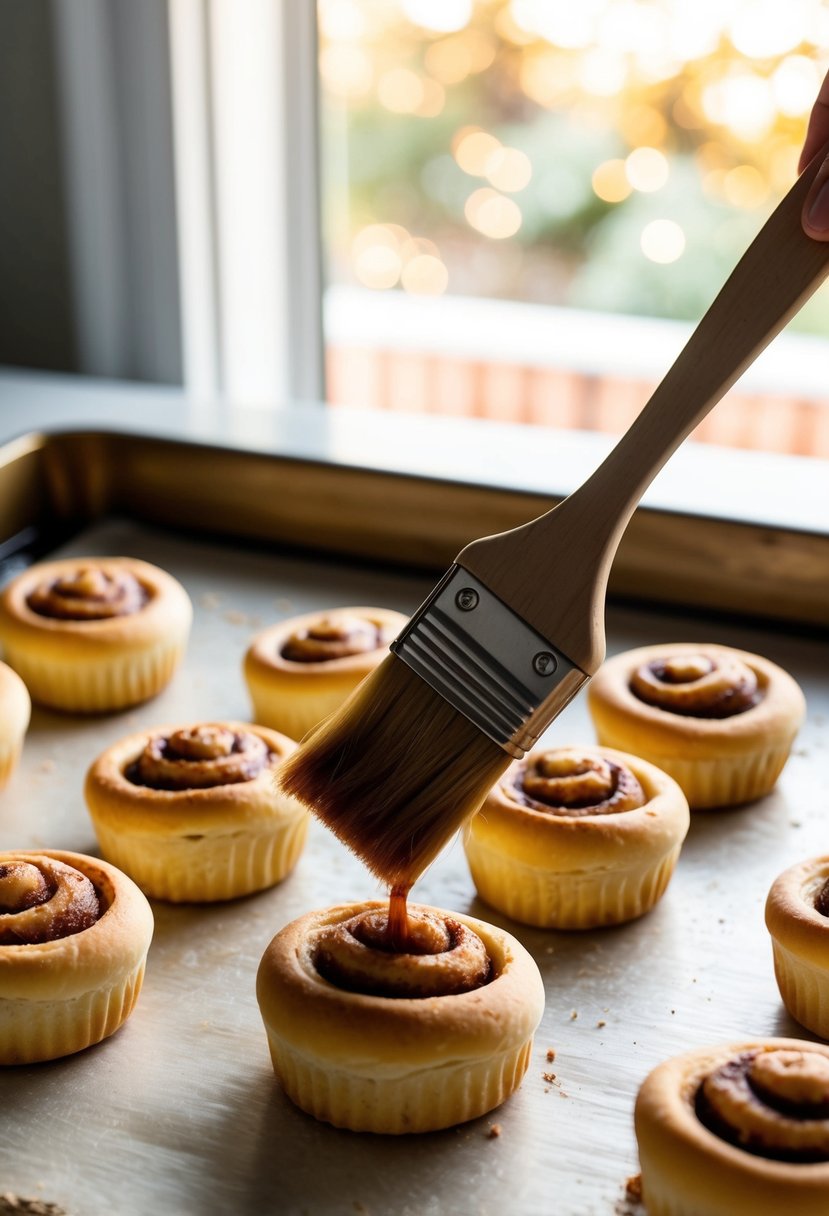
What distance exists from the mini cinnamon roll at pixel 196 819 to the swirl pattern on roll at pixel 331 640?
37cm

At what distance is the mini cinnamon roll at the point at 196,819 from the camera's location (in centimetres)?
199

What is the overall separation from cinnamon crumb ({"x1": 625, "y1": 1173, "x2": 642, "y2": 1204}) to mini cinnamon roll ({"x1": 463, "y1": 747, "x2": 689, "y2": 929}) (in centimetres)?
49

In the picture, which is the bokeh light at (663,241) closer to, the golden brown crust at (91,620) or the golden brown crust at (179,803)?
the golden brown crust at (91,620)

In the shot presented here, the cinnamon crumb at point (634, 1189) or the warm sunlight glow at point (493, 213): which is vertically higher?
the warm sunlight glow at point (493, 213)

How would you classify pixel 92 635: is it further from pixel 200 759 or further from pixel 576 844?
pixel 576 844

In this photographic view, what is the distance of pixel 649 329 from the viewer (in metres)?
5.76

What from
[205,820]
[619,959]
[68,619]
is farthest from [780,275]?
[68,619]

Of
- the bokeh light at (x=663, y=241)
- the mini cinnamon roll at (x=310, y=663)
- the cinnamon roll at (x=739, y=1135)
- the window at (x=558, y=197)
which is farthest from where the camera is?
the bokeh light at (x=663, y=241)

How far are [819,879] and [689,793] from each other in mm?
424

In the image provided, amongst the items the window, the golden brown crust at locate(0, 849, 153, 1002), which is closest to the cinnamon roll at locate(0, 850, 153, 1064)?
the golden brown crust at locate(0, 849, 153, 1002)

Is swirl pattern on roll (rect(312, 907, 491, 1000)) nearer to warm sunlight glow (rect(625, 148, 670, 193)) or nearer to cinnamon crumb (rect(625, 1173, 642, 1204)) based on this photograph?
cinnamon crumb (rect(625, 1173, 642, 1204))

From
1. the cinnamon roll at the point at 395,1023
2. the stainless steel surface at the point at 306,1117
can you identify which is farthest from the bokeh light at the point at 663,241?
the cinnamon roll at the point at 395,1023

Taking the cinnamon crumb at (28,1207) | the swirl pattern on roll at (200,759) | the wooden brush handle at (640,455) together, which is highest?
the wooden brush handle at (640,455)

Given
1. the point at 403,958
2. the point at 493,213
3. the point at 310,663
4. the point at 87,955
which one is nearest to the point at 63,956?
the point at 87,955
